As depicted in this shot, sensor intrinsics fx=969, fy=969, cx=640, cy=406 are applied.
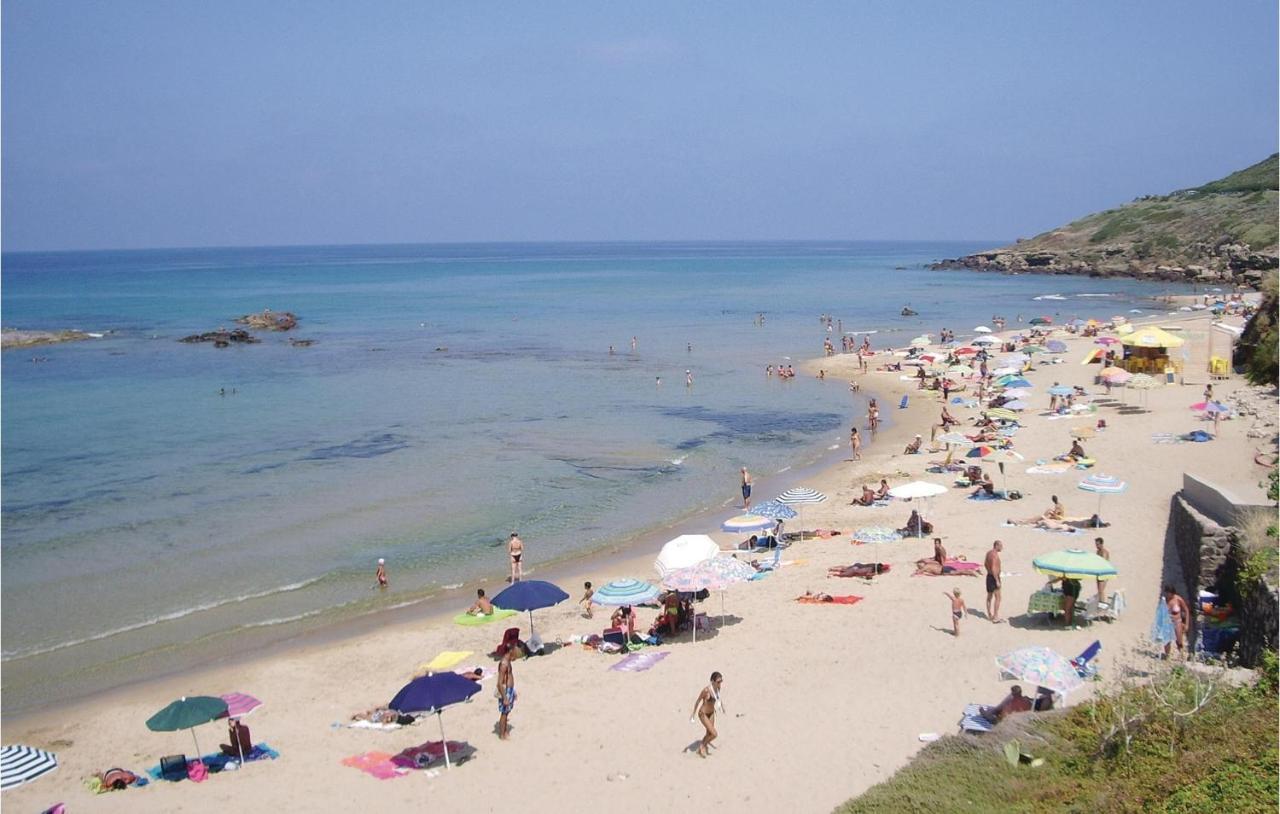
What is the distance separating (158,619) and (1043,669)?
15.1 meters

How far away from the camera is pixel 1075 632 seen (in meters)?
13.9

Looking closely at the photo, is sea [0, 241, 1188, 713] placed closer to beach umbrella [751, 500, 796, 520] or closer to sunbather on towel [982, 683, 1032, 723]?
beach umbrella [751, 500, 796, 520]

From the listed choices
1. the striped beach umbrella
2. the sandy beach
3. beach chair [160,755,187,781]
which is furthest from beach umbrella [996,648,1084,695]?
beach chair [160,755,187,781]

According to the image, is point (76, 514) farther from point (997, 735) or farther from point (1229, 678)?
point (1229, 678)

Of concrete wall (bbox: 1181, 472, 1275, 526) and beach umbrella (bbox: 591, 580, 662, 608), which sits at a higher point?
concrete wall (bbox: 1181, 472, 1275, 526)

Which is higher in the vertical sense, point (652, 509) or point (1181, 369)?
point (1181, 369)

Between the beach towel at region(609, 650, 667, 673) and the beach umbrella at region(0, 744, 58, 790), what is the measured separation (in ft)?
23.9

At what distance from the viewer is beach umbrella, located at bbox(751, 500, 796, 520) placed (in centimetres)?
1967

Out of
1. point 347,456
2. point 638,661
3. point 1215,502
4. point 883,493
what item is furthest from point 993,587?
point 347,456

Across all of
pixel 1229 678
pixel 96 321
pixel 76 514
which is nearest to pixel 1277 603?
pixel 1229 678

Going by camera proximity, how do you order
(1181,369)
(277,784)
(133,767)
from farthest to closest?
(1181,369) < (133,767) < (277,784)

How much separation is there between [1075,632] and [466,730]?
865cm

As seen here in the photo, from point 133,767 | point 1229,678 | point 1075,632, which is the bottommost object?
point 133,767

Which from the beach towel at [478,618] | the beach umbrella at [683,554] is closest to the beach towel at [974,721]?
the beach umbrella at [683,554]
